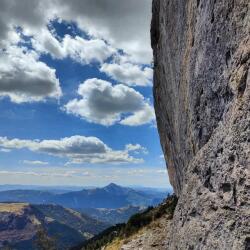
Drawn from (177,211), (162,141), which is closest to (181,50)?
(177,211)

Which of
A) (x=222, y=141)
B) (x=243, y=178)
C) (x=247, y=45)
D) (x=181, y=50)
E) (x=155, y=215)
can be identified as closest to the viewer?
(x=243, y=178)

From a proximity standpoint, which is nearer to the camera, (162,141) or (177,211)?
(177,211)

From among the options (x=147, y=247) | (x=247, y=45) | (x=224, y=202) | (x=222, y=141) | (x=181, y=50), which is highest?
(x=181, y=50)

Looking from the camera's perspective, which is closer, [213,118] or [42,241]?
[213,118]

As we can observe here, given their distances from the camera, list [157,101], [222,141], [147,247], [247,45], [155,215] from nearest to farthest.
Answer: [247,45]
[222,141]
[147,247]
[157,101]
[155,215]

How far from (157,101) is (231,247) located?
38868mm

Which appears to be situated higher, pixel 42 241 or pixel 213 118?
pixel 213 118

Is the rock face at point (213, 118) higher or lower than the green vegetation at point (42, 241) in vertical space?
Result: higher

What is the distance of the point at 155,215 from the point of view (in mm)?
65375

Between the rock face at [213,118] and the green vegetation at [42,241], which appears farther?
the green vegetation at [42,241]

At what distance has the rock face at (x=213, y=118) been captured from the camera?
62.6 feet

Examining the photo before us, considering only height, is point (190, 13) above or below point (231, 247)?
above

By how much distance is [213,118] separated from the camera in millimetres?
25094

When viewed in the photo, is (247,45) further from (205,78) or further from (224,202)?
(224,202)
